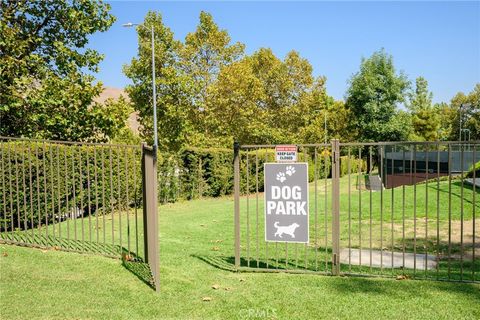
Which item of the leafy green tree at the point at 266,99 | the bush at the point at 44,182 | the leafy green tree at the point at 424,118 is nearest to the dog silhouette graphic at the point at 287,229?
the bush at the point at 44,182

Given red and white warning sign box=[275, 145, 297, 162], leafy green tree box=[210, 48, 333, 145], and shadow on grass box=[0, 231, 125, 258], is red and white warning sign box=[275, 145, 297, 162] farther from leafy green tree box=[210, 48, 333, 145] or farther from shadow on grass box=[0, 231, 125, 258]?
leafy green tree box=[210, 48, 333, 145]

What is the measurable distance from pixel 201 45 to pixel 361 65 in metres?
24.4

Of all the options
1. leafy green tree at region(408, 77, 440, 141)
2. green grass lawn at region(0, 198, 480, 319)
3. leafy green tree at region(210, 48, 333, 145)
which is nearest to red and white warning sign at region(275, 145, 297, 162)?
green grass lawn at region(0, 198, 480, 319)

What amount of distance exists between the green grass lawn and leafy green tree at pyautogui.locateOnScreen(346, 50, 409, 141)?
131ft

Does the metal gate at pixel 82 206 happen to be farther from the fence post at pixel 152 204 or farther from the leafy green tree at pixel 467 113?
the leafy green tree at pixel 467 113

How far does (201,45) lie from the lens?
27781 millimetres

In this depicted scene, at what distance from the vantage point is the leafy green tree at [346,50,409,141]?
4391 cm

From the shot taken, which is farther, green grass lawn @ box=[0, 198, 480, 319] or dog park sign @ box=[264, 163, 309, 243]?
dog park sign @ box=[264, 163, 309, 243]

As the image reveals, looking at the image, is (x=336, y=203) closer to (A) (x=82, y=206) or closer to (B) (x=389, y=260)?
(B) (x=389, y=260)

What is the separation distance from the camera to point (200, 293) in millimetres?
5312

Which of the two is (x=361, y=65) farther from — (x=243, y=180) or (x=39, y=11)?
(x=39, y=11)

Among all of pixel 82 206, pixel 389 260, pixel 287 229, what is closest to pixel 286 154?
pixel 287 229

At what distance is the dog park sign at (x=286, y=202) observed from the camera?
5957 mm

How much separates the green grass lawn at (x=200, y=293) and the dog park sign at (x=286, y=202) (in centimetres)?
60
